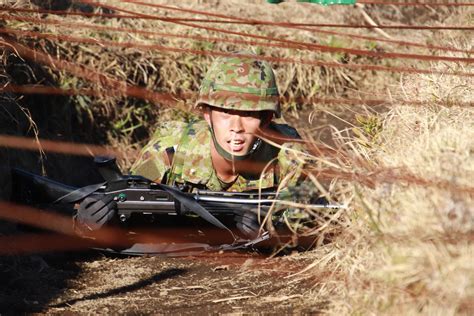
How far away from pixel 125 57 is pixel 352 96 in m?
2.31

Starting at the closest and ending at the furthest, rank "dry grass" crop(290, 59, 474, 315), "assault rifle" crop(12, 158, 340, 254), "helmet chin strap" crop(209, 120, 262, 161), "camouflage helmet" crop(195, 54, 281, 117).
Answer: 1. "dry grass" crop(290, 59, 474, 315)
2. "assault rifle" crop(12, 158, 340, 254)
3. "camouflage helmet" crop(195, 54, 281, 117)
4. "helmet chin strap" crop(209, 120, 262, 161)

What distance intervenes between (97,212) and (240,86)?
1171 mm

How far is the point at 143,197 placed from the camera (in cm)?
580

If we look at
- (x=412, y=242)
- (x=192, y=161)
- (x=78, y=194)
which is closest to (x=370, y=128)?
(x=192, y=161)

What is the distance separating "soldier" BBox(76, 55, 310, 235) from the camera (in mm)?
6227

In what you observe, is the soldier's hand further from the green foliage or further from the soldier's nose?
the green foliage

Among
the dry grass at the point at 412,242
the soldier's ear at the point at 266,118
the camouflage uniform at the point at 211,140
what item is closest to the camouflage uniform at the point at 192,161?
the camouflage uniform at the point at 211,140

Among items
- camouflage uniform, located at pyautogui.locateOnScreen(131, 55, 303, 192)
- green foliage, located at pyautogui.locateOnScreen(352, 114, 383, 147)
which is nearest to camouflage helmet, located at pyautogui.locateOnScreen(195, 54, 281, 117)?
camouflage uniform, located at pyautogui.locateOnScreen(131, 55, 303, 192)

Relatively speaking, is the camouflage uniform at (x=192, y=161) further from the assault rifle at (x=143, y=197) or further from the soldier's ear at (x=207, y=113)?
the assault rifle at (x=143, y=197)

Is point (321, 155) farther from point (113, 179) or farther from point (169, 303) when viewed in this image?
point (113, 179)

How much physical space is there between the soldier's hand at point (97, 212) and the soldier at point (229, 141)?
0.45 m

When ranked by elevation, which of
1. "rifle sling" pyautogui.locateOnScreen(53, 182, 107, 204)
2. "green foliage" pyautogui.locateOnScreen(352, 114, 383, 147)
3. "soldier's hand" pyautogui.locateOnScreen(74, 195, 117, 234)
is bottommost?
"soldier's hand" pyautogui.locateOnScreen(74, 195, 117, 234)

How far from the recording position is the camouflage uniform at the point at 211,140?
6.22m

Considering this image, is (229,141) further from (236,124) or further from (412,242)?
(412,242)
